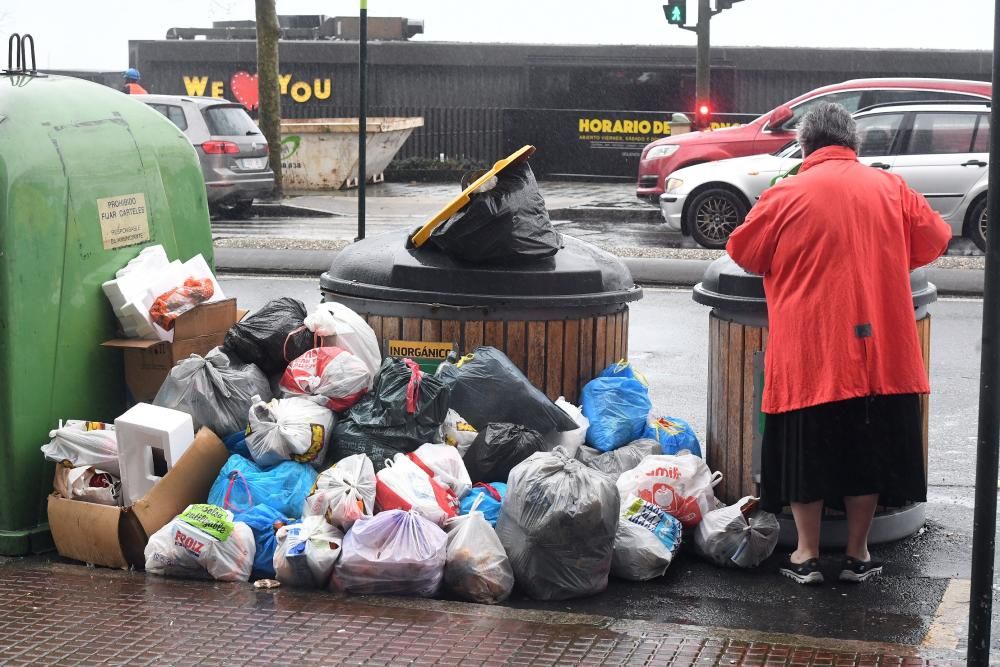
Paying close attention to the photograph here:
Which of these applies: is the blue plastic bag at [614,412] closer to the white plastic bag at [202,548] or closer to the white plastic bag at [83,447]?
the white plastic bag at [202,548]

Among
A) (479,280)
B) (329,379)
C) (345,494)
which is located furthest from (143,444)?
(479,280)

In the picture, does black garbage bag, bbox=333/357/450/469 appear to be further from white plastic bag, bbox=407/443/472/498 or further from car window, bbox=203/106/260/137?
car window, bbox=203/106/260/137

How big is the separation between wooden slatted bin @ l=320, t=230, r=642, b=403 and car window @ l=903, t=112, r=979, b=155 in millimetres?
9509

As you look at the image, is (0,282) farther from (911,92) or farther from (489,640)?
(911,92)

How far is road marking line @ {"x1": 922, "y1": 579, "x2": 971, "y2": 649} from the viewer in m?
4.53

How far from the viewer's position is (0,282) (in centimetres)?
530

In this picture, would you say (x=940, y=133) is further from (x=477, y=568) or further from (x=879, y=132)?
(x=477, y=568)

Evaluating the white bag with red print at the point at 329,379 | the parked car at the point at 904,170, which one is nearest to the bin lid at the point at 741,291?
the white bag with red print at the point at 329,379

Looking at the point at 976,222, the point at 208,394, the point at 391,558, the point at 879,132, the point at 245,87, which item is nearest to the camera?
the point at 391,558

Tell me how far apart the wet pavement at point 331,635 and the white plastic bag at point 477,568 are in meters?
0.12

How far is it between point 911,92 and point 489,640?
49.6ft

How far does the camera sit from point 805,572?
520 cm

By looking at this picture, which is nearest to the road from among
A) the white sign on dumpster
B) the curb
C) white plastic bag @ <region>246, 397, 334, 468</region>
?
white plastic bag @ <region>246, 397, 334, 468</region>

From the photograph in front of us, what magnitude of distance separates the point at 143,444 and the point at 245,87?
2292 centimetres
